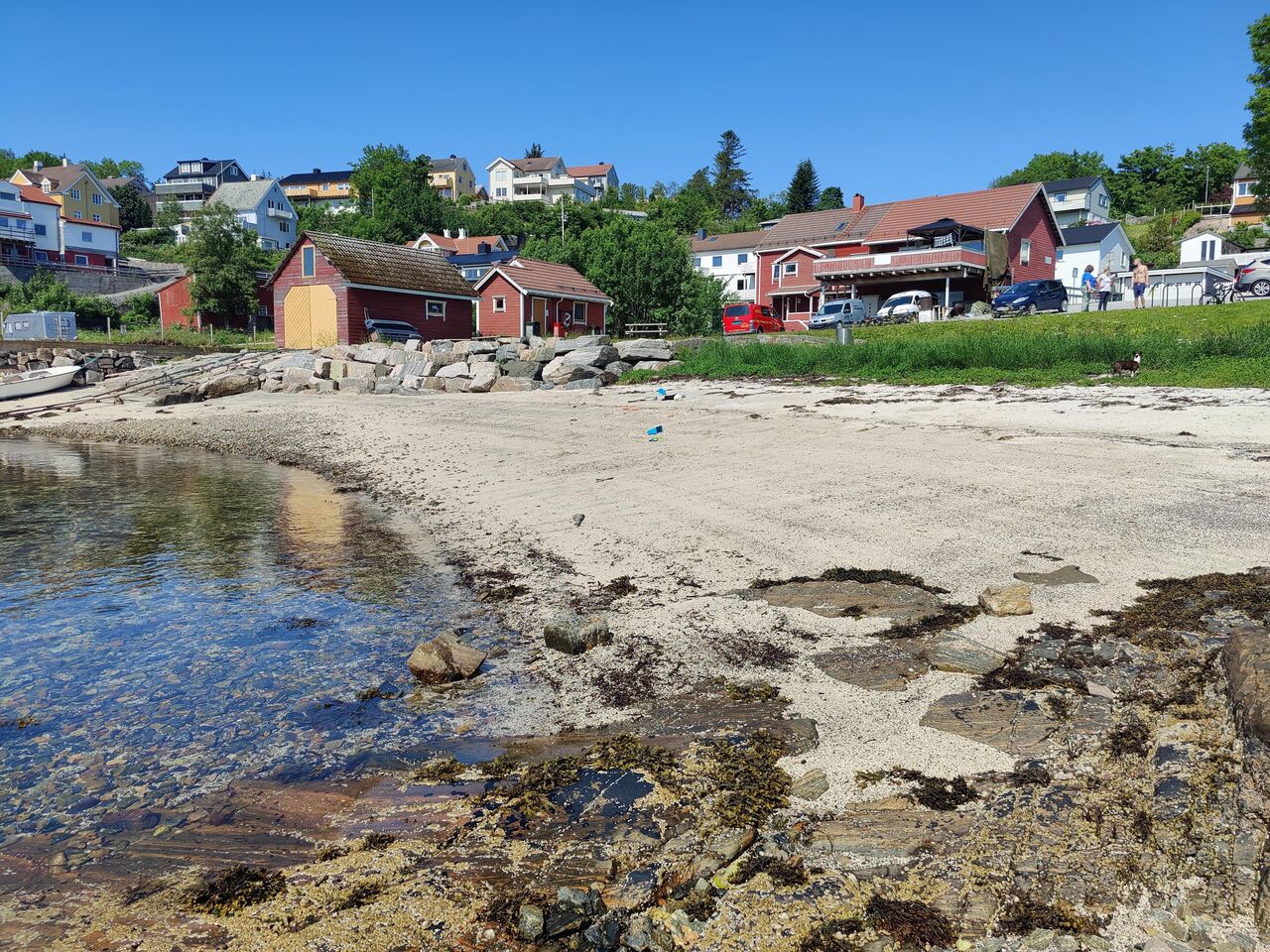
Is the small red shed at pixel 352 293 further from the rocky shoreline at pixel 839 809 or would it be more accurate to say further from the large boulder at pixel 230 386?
the rocky shoreline at pixel 839 809

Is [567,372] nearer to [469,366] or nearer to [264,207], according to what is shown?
[469,366]

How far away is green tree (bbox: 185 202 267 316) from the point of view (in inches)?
2174

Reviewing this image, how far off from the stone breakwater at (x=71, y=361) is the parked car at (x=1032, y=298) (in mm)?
35314

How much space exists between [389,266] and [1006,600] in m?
37.9

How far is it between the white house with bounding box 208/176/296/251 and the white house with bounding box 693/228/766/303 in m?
55.6

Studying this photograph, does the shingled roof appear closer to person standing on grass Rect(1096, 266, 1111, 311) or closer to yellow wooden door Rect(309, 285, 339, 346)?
yellow wooden door Rect(309, 285, 339, 346)

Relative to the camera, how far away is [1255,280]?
107ft

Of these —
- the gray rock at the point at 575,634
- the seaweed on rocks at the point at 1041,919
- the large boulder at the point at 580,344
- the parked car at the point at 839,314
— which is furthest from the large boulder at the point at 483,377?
the seaweed on rocks at the point at 1041,919

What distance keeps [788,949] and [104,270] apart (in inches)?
3316

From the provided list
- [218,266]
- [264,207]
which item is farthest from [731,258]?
[264,207]

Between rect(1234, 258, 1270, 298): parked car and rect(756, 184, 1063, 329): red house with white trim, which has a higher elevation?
rect(756, 184, 1063, 329): red house with white trim

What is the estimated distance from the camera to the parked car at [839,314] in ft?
129

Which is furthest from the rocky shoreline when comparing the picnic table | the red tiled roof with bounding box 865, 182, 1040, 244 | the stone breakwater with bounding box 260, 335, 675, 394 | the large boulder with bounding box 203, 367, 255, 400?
the red tiled roof with bounding box 865, 182, 1040, 244

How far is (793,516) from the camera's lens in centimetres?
884
